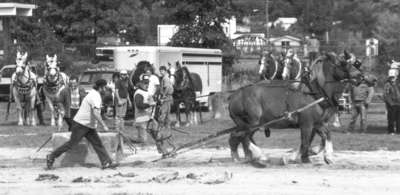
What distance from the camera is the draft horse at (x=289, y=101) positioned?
60.2 ft

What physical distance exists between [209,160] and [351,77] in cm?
→ 341

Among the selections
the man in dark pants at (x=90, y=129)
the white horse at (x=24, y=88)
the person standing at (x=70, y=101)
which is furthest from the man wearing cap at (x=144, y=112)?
the white horse at (x=24, y=88)

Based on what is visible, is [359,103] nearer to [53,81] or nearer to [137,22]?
[53,81]

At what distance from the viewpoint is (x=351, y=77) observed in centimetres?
1845

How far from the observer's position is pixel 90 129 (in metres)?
18.1

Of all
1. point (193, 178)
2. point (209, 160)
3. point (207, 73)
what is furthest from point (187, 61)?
point (193, 178)

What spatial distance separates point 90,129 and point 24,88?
12718 mm

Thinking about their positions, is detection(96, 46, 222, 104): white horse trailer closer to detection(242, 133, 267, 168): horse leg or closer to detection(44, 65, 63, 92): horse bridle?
detection(44, 65, 63, 92): horse bridle

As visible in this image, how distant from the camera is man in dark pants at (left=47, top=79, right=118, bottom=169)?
1797 cm

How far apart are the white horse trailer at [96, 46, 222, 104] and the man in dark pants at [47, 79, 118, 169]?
1585cm

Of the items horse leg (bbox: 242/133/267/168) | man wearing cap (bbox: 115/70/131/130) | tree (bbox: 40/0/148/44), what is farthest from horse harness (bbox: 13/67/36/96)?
tree (bbox: 40/0/148/44)

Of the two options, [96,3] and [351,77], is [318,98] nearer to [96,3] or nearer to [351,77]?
[351,77]

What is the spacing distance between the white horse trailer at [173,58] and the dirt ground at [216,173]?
1234 centimetres

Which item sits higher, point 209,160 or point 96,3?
point 96,3
